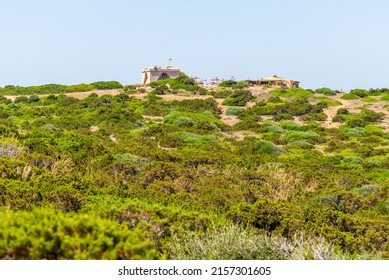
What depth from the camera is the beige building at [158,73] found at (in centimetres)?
7694

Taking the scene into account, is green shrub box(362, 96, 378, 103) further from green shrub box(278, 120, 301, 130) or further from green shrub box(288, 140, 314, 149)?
green shrub box(288, 140, 314, 149)

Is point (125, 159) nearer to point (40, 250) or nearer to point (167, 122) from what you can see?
point (40, 250)

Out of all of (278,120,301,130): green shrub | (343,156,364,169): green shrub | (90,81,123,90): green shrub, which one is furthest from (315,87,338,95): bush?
(343,156,364,169): green shrub

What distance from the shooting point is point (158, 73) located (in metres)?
77.8

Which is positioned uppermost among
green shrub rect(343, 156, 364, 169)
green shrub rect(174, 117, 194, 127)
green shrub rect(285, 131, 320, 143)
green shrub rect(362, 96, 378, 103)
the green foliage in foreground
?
green shrub rect(362, 96, 378, 103)

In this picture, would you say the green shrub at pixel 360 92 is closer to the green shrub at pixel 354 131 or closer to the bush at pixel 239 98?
the bush at pixel 239 98

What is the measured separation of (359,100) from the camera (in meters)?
63.3

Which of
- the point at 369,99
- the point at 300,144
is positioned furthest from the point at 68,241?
the point at 369,99

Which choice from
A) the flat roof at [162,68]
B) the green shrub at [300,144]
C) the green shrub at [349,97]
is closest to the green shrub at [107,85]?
the flat roof at [162,68]

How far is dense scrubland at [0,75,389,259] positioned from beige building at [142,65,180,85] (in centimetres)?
3136

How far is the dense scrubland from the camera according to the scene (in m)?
5.60

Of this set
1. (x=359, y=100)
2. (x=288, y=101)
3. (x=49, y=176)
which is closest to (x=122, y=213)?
(x=49, y=176)

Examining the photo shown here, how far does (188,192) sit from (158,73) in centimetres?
6334

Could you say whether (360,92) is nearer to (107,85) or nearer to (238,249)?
(107,85)
